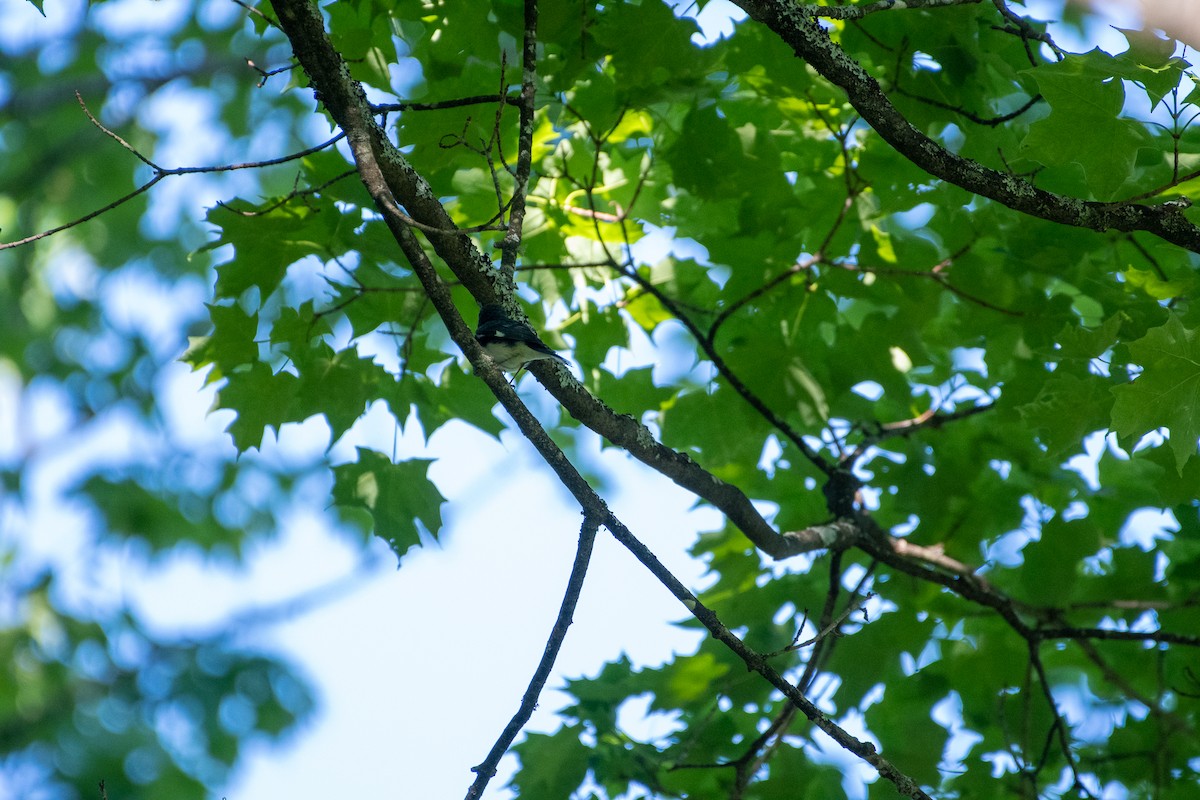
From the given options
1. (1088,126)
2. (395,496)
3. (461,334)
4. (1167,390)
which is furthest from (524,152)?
(1167,390)

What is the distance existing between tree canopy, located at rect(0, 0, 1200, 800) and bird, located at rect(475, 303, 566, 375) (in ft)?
0.20

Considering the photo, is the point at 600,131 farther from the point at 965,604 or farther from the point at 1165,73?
the point at 965,604

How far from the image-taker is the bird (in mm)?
2280

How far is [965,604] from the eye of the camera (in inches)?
137

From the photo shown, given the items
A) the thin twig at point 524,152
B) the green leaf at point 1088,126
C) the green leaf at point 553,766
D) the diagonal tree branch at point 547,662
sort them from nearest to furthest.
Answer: the diagonal tree branch at point 547,662, the green leaf at point 1088,126, the thin twig at point 524,152, the green leaf at point 553,766

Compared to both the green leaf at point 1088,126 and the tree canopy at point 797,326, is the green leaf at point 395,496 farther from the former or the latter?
the green leaf at point 1088,126

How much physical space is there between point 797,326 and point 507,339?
4.32ft

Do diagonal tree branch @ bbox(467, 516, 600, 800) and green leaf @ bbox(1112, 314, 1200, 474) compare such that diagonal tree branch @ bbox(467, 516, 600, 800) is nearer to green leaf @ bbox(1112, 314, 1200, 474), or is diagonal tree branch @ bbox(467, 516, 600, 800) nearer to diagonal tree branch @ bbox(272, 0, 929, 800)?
diagonal tree branch @ bbox(272, 0, 929, 800)

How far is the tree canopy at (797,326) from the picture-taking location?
7.05ft

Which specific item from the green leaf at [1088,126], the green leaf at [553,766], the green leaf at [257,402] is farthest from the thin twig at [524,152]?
the green leaf at [553,766]

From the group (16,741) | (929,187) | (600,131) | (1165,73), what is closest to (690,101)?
(600,131)

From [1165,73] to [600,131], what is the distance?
1.60 meters

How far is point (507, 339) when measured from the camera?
2.38 meters

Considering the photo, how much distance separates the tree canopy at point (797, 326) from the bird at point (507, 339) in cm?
6
